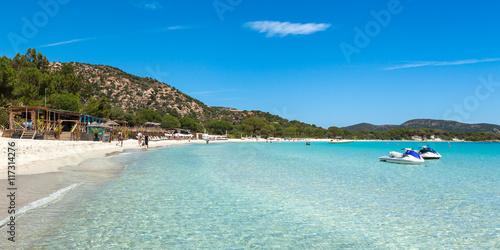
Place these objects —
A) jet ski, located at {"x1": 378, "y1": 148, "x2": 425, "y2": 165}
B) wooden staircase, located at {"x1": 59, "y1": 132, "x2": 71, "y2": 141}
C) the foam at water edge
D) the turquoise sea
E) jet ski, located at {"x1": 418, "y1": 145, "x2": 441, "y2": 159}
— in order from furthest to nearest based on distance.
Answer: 1. wooden staircase, located at {"x1": 59, "y1": 132, "x2": 71, "y2": 141}
2. jet ski, located at {"x1": 418, "y1": 145, "x2": 441, "y2": 159}
3. jet ski, located at {"x1": 378, "y1": 148, "x2": 425, "y2": 165}
4. the foam at water edge
5. the turquoise sea

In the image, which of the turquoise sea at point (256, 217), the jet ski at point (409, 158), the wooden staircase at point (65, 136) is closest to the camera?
the turquoise sea at point (256, 217)

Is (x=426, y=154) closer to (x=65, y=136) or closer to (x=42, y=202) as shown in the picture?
(x=42, y=202)

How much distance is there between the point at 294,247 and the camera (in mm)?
5121

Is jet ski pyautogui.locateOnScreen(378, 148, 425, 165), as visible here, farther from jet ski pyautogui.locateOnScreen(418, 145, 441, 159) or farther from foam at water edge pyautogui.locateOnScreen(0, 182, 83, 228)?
foam at water edge pyautogui.locateOnScreen(0, 182, 83, 228)

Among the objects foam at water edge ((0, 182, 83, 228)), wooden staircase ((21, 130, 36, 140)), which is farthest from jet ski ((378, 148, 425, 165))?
wooden staircase ((21, 130, 36, 140))

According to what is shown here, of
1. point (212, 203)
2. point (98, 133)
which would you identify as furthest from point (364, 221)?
point (98, 133)

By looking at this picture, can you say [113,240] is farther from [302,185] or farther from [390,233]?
[302,185]

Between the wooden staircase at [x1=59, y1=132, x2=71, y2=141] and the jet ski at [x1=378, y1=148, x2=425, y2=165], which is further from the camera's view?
the wooden staircase at [x1=59, y1=132, x2=71, y2=141]

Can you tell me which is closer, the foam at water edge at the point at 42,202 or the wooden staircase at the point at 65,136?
the foam at water edge at the point at 42,202

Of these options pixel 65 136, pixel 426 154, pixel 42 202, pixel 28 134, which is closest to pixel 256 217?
pixel 42 202

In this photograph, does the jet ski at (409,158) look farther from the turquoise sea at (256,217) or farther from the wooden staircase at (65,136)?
the wooden staircase at (65,136)

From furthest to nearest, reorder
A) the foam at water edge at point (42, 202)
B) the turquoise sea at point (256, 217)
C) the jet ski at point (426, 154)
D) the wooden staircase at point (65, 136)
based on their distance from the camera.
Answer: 1. the wooden staircase at point (65, 136)
2. the jet ski at point (426, 154)
3. the foam at water edge at point (42, 202)
4. the turquoise sea at point (256, 217)

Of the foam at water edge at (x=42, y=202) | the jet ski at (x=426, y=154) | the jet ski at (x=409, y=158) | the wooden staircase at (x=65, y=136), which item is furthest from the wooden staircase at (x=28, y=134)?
the jet ski at (x=426, y=154)

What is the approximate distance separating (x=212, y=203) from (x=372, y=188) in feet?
21.6
